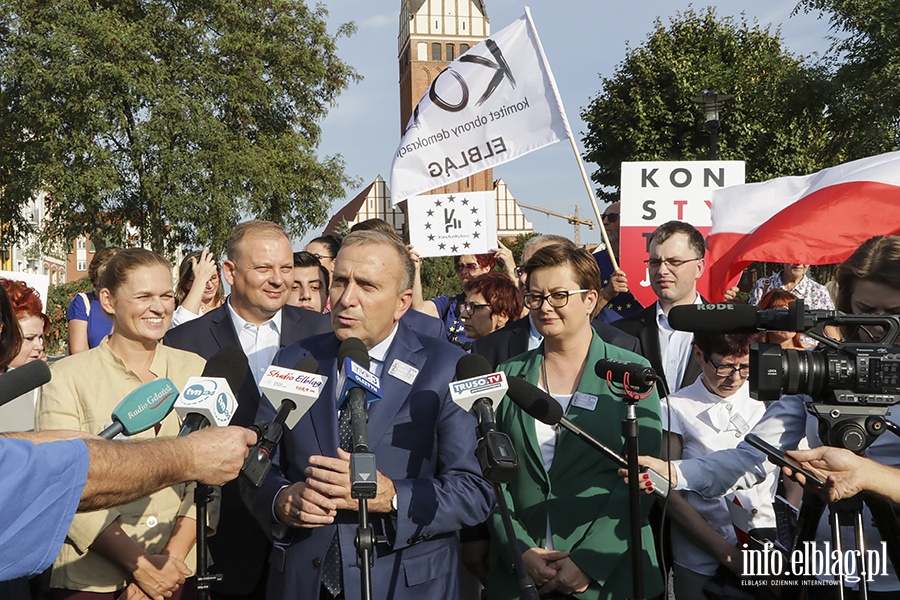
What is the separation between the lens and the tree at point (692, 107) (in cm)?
2870

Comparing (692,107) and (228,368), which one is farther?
(692,107)

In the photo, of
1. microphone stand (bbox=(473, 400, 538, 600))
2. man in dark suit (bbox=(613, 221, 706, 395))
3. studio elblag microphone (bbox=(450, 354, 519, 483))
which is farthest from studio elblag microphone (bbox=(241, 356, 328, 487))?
man in dark suit (bbox=(613, 221, 706, 395))

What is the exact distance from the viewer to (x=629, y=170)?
8.29 m

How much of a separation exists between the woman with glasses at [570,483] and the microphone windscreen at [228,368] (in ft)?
4.23

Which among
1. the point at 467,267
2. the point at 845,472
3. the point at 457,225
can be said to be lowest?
the point at 845,472

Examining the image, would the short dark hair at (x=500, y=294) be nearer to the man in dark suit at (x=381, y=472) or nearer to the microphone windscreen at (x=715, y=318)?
the man in dark suit at (x=381, y=472)

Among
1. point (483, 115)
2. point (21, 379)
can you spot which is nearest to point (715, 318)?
point (21, 379)

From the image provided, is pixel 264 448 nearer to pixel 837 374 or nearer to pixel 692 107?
pixel 837 374

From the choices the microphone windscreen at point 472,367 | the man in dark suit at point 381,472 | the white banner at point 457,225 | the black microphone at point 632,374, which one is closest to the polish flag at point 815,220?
the white banner at point 457,225

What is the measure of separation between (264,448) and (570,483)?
1701mm

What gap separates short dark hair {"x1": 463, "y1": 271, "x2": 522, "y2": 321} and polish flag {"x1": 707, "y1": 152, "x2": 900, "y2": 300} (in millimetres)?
2130

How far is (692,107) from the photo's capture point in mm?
29922

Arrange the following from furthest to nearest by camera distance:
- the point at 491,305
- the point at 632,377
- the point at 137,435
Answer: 1. the point at 491,305
2. the point at 137,435
3. the point at 632,377

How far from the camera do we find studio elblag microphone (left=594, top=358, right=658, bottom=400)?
10.5 ft
